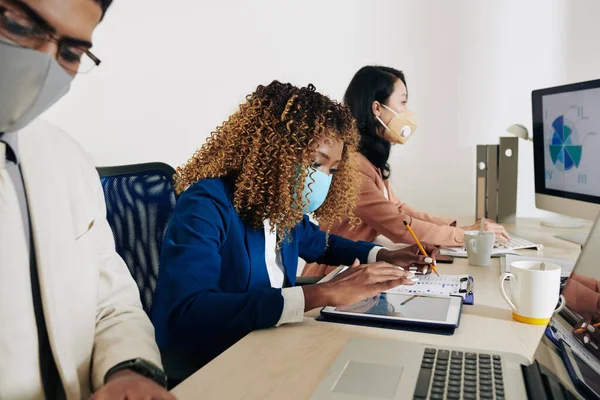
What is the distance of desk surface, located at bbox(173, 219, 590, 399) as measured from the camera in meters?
0.70

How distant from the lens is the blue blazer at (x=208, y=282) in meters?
0.96

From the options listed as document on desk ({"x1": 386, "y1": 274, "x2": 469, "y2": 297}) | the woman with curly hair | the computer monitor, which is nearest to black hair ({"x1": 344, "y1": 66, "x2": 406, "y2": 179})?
the computer monitor

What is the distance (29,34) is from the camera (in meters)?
0.63

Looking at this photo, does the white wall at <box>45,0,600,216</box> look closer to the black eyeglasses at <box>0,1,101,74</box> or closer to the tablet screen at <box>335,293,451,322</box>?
the tablet screen at <box>335,293,451,322</box>

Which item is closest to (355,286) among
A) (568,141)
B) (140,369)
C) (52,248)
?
(140,369)

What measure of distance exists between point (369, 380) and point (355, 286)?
1.04ft

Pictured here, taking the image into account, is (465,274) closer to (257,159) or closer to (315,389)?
(257,159)

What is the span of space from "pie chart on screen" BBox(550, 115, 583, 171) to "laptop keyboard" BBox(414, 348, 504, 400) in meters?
1.22

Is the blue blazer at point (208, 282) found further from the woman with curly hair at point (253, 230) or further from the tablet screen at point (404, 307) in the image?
the tablet screen at point (404, 307)

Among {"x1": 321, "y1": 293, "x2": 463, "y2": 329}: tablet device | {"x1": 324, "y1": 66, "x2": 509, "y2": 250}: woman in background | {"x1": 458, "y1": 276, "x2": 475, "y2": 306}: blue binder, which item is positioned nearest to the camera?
{"x1": 321, "y1": 293, "x2": 463, "y2": 329}: tablet device

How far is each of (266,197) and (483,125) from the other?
156 centimetres

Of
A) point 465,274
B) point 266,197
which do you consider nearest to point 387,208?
point 465,274

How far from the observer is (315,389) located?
692mm

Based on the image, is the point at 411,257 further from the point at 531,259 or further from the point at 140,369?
the point at 140,369
